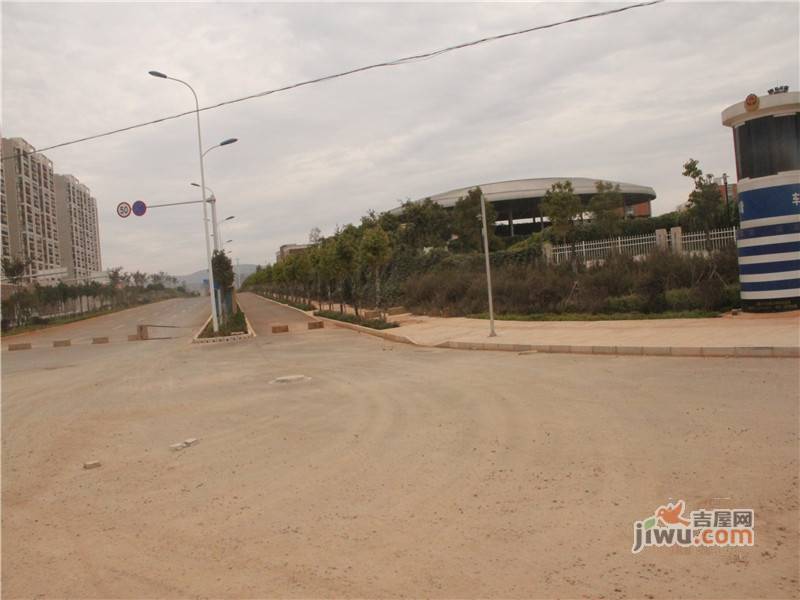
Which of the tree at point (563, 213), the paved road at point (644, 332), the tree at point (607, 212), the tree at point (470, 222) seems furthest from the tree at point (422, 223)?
the paved road at point (644, 332)

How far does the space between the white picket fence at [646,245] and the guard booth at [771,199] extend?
11.0 ft

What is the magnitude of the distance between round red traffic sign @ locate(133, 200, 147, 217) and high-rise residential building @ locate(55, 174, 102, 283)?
7638cm

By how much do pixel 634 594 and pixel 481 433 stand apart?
345 cm

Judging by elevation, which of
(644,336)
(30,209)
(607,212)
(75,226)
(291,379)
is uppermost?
(75,226)

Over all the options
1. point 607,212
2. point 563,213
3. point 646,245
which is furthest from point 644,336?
point 607,212

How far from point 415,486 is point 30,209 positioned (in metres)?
92.5

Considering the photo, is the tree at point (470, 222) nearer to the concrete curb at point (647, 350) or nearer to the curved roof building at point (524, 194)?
the curved roof building at point (524, 194)

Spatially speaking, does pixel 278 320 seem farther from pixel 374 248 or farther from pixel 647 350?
pixel 647 350

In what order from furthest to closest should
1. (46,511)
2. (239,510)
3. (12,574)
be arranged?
(46,511) < (239,510) < (12,574)

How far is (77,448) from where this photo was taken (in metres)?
7.48

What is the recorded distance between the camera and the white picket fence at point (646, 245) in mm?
19938

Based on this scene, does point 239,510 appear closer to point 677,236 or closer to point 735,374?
point 735,374

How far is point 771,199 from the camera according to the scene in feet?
47.6

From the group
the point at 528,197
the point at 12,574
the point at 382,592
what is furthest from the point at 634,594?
Result: the point at 528,197
